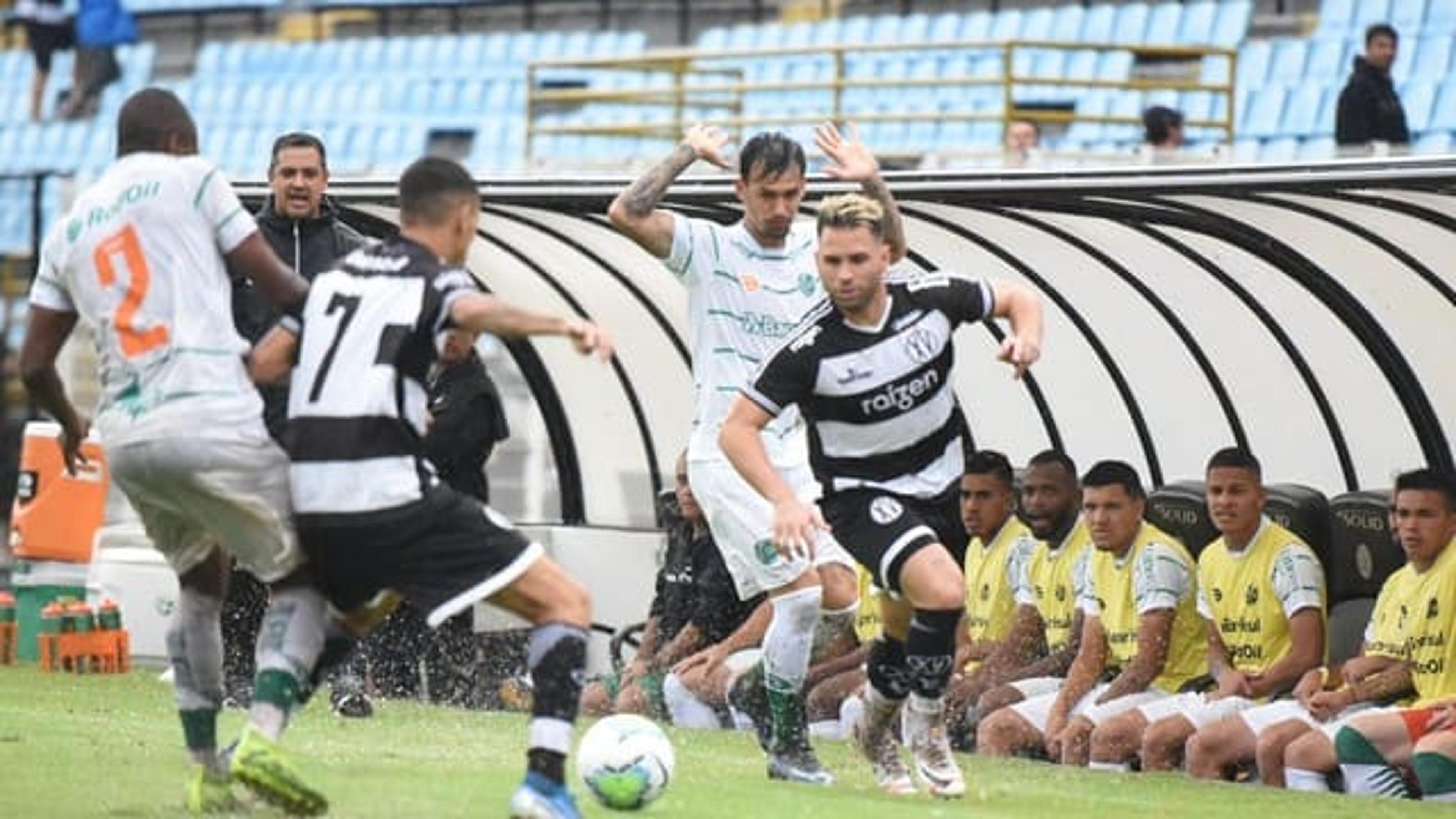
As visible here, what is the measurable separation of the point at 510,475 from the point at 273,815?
511 inches

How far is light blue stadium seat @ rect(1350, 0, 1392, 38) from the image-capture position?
25969 millimetres

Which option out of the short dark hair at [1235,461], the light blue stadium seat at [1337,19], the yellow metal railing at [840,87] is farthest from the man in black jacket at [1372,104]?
the short dark hair at [1235,461]

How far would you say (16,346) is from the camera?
91.8 feet

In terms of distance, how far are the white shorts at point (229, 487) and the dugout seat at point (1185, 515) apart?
571cm

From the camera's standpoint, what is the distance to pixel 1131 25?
92.4 feet

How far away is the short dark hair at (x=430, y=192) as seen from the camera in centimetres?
841

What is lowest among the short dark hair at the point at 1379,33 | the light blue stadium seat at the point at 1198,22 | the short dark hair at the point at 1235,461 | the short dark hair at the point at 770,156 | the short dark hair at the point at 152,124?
the short dark hair at the point at 1235,461

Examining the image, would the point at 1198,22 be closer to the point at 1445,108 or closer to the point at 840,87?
the point at 1445,108

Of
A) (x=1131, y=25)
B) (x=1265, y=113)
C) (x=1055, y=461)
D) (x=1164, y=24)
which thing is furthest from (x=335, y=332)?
(x=1131, y=25)

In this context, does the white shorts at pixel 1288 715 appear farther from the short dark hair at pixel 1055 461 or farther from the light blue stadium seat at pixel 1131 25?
the light blue stadium seat at pixel 1131 25

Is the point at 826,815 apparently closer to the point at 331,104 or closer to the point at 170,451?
the point at 170,451

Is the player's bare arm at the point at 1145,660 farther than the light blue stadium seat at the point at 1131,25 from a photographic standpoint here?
No

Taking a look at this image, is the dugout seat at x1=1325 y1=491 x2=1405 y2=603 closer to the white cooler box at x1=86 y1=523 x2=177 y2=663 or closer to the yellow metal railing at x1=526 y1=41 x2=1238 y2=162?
the white cooler box at x1=86 y1=523 x2=177 y2=663

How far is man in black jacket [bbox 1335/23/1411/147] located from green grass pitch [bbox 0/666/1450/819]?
832 centimetres
